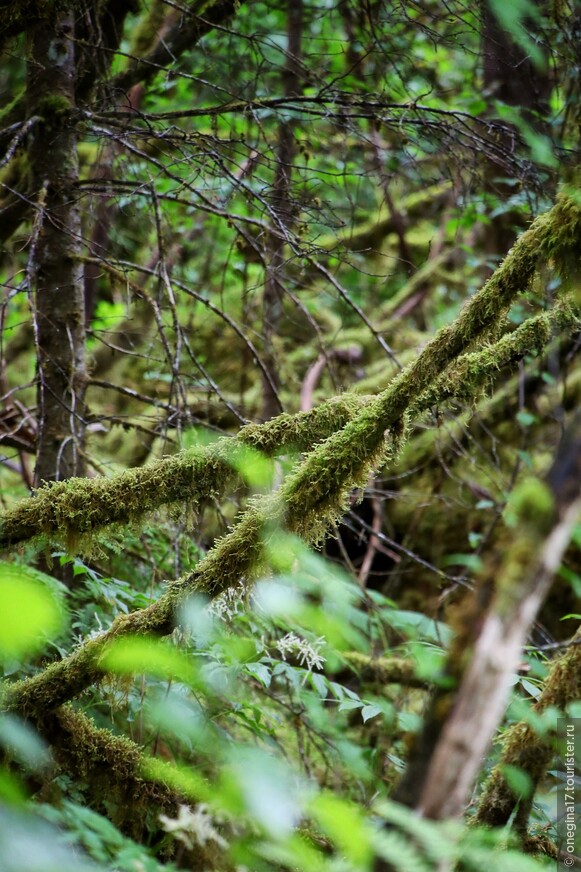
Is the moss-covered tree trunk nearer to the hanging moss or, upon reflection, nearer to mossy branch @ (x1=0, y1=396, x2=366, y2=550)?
mossy branch @ (x1=0, y1=396, x2=366, y2=550)

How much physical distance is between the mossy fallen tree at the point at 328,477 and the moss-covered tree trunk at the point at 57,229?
3.76 ft

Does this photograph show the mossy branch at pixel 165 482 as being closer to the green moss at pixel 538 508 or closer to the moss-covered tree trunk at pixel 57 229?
the moss-covered tree trunk at pixel 57 229

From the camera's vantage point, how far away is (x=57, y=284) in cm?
307

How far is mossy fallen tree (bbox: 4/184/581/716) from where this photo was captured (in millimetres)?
1981

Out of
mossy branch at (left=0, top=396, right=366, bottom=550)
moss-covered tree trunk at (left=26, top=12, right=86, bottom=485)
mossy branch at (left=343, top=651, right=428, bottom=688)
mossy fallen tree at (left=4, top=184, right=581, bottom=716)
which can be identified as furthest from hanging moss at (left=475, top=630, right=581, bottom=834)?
moss-covered tree trunk at (left=26, top=12, right=86, bottom=485)

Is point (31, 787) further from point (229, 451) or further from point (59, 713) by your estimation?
point (229, 451)

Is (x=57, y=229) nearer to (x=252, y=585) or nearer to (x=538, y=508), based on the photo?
(x=252, y=585)

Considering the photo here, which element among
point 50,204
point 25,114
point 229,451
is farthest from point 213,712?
point 25,114

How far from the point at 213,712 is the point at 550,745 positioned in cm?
125

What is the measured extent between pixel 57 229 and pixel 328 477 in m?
1.87

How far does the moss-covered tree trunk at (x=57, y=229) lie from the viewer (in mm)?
Answer: 3008

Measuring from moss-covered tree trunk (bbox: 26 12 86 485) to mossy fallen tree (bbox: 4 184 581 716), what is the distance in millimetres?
1147

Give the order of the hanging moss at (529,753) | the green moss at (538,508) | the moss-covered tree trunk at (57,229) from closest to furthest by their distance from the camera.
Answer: the green moss at (538,508)
the hanging moss at (529,753)
the moss-covered tree trunk at (57,229)

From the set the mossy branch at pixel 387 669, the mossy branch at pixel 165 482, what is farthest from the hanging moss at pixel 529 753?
the mossy branch at pixel 387 669
